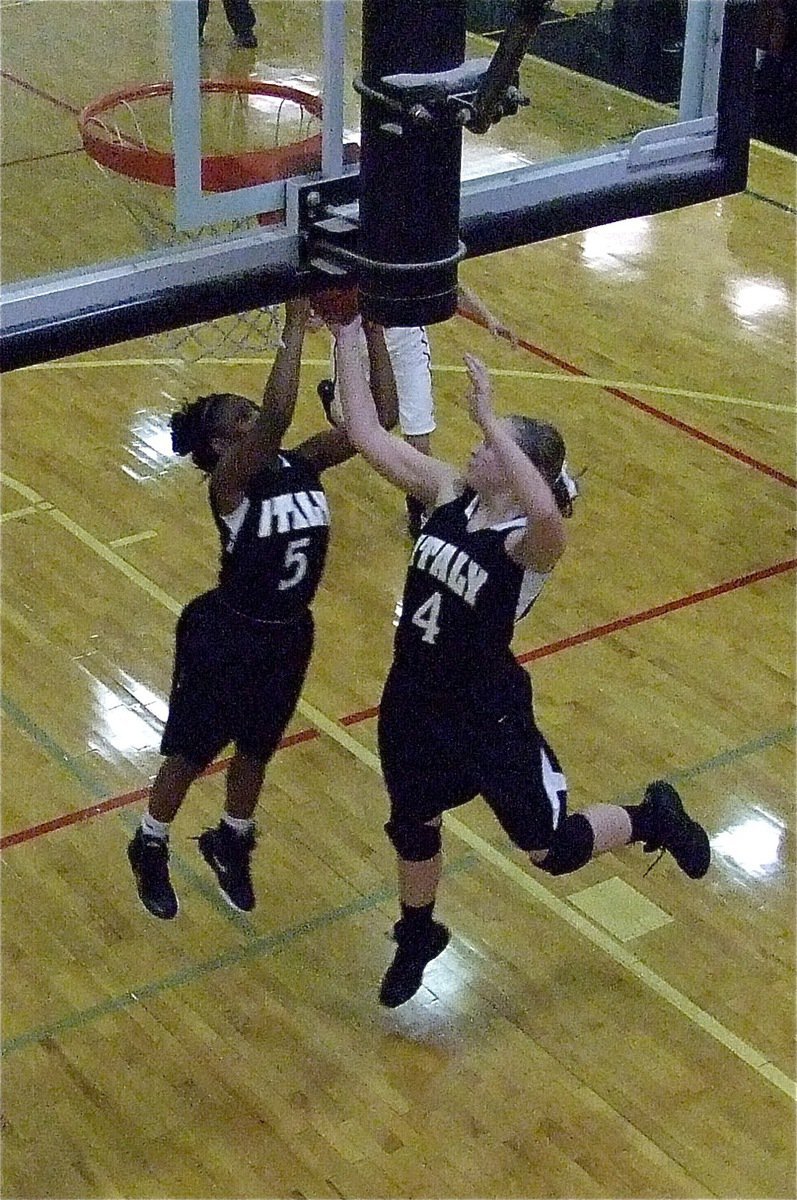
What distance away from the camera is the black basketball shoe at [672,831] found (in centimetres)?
446

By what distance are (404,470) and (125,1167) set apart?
1731 millimetres

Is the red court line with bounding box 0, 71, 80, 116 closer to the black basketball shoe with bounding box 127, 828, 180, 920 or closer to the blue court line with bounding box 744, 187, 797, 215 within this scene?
the black basketball shoe with bounding box 127, 828, 180, 920

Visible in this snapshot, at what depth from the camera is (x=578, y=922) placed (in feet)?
15.8

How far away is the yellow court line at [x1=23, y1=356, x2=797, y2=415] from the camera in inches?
305

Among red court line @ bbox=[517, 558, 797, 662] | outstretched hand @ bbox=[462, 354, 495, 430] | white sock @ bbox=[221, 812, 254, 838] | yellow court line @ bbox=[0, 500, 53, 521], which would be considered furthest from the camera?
yellow court line @ bbox=[0, 500, 53, 521]

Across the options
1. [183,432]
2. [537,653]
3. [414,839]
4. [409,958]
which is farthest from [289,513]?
[537,653]

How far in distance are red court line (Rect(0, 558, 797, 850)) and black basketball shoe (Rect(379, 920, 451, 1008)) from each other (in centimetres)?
115

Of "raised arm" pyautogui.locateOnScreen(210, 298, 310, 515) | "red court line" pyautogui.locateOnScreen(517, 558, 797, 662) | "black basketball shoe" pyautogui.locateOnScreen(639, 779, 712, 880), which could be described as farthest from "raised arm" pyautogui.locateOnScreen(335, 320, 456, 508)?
"red court line" pyautogui.locateOnScreen(517, 558, 797, 662)

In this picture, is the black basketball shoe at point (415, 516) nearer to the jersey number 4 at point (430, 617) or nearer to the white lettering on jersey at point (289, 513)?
the white lettering on jersey at point (289, 513)

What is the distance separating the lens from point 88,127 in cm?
515

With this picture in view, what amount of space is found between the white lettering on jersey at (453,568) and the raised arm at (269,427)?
45cm

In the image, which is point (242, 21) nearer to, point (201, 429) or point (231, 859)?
point (201, 429)

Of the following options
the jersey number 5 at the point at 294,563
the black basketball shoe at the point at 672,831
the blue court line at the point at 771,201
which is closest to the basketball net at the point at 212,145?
the jersey number 5 at the point at 294,563

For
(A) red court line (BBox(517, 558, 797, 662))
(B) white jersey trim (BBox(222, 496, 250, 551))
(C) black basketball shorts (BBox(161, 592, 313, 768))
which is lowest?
(A) red court line (BBox(517, 558, 797, 662))
